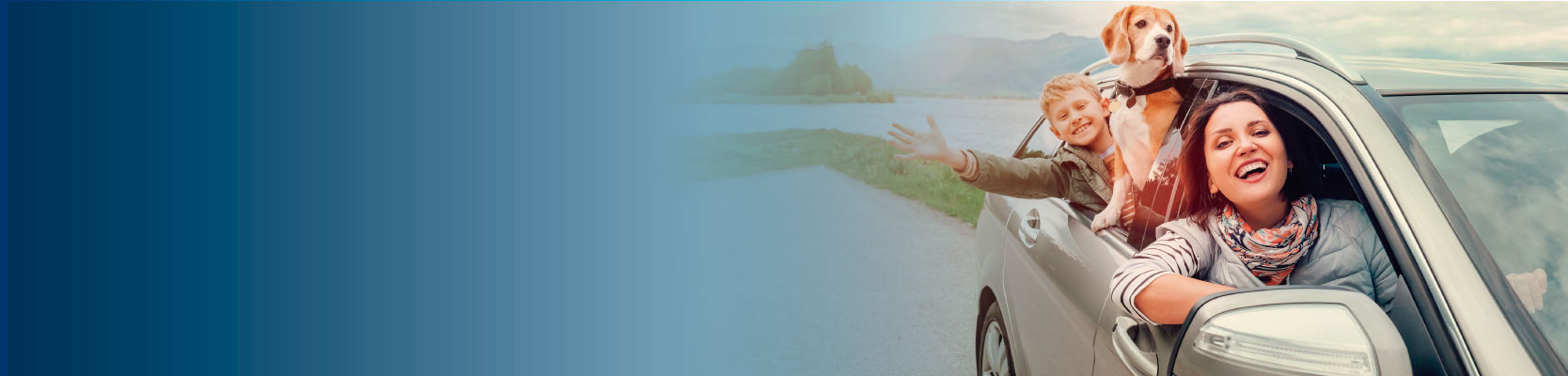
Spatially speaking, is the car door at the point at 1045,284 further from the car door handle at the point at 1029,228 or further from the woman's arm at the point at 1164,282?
the woman's arm at the point at 1164,282

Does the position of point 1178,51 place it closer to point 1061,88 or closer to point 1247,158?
point 1061,88

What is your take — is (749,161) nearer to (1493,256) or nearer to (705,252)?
(705,252)

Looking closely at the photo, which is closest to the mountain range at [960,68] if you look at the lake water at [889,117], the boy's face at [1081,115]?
the lake water at [889,117]

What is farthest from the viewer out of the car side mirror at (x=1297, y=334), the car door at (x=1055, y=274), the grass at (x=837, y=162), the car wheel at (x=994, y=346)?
the grass at (x=837, y=162)

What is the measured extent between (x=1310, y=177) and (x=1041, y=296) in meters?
0.86

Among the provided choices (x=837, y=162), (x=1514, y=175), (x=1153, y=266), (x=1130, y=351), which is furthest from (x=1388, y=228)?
(x=837, y=162)

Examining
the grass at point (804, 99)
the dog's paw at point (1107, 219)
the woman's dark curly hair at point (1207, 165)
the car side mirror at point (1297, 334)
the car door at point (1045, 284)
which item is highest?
the woman's dark curly hair at point (1207, 165)

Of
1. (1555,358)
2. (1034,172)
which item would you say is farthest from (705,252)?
(1555,358)

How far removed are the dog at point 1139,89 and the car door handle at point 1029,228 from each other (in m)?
0.35

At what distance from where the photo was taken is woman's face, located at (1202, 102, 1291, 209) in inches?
68.5

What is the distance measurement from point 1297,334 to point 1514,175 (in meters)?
0.56

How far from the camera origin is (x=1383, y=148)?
1.52 metres

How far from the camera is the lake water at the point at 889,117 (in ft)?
34.8

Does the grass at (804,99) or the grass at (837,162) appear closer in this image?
the grass at (837,162)
